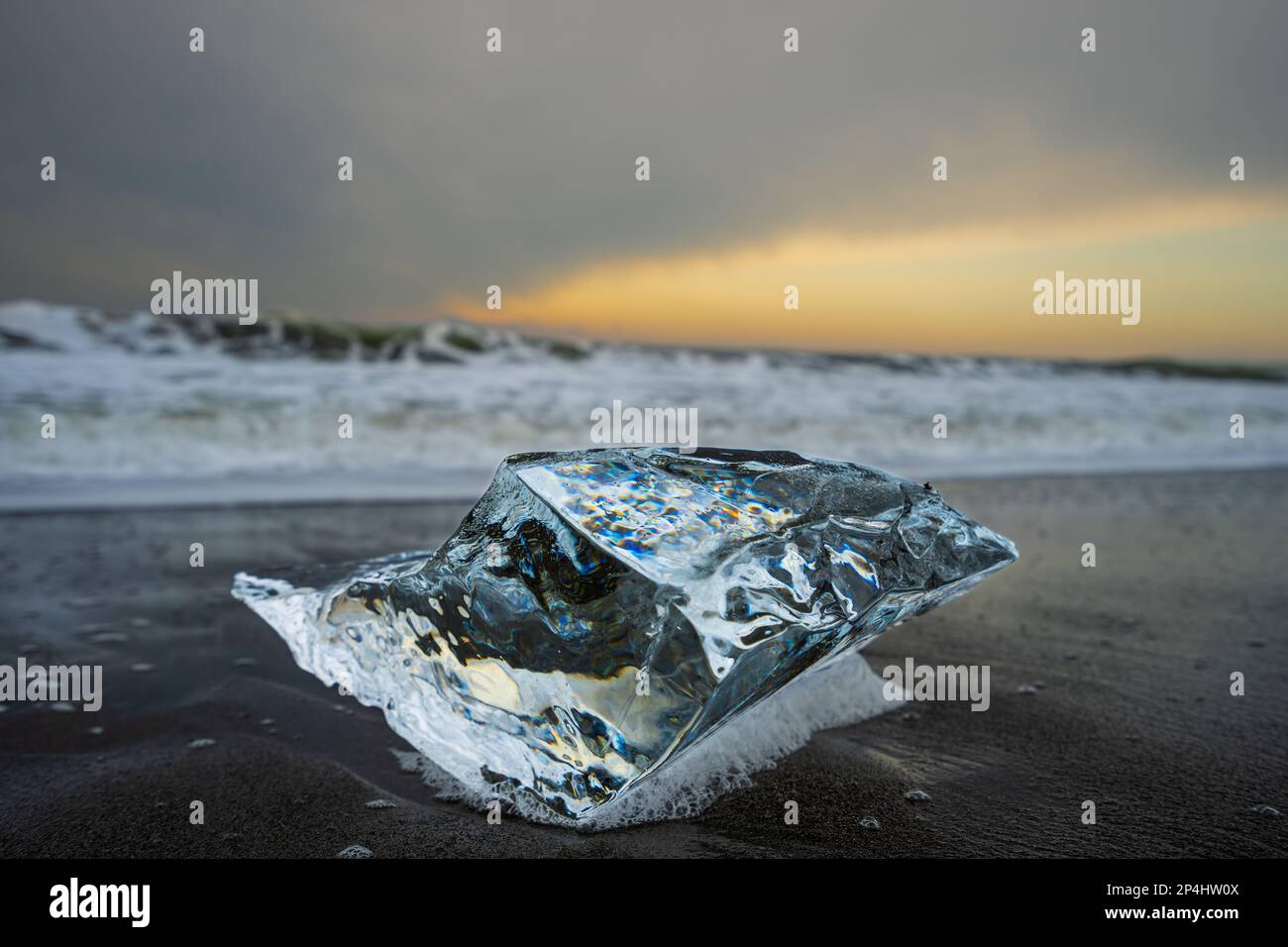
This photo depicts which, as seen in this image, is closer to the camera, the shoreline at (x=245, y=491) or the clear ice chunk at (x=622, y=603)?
the clear ice chunk at (x=622, y=603)

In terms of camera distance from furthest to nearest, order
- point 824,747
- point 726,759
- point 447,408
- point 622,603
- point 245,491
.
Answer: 1. point 447,408
2. point 245,491
3. point 824,747
4. point 726,759
5. point 622,603

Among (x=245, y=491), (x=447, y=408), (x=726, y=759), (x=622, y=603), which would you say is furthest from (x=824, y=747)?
(x=447, y=408)

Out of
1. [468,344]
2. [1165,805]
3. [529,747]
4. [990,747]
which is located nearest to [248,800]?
[529,747]

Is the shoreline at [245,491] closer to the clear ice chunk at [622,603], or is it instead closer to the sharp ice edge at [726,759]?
the sharp ice edge at [726,759]

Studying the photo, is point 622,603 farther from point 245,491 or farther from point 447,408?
point 447,408

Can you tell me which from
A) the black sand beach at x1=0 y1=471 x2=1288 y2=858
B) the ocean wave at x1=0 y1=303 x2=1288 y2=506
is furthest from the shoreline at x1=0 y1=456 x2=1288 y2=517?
the black sand beach at x1=0 y1=471 x2=1288 y2=858

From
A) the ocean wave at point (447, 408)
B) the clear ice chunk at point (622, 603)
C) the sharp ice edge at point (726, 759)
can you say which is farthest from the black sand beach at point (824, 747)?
the ocean wave at point (447, 408)

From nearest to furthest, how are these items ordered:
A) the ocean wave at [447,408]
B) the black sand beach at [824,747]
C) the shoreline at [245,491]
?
1. the black sand beach at [824,747]
2. the shoreline at [245,491]
3. the ocean wave at [447,408]
